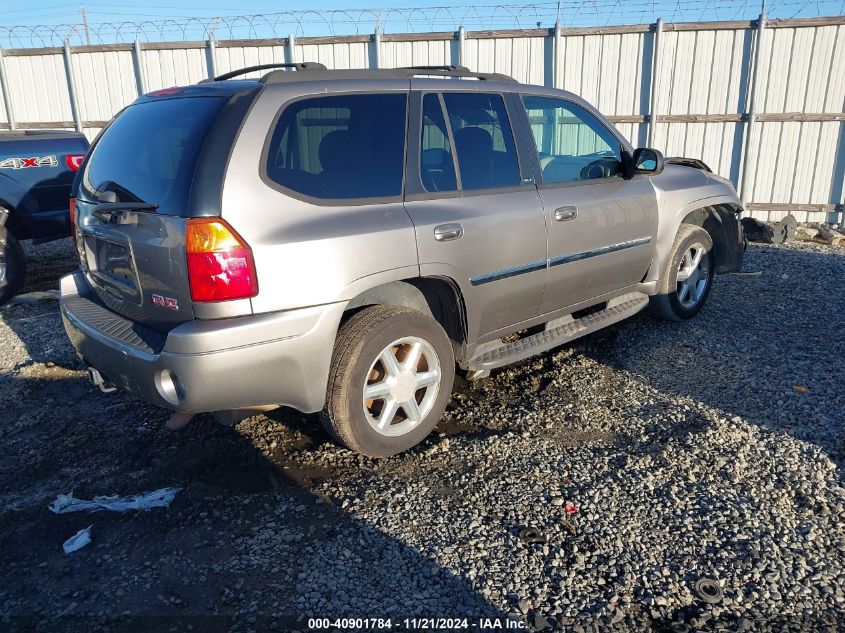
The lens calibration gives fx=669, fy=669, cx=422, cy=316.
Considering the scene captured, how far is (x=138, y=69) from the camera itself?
12.0 m

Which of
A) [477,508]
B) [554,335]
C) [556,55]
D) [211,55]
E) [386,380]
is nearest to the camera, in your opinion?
[477,508]

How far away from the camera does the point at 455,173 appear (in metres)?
3.83

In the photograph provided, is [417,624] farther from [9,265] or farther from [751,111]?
[751,111]

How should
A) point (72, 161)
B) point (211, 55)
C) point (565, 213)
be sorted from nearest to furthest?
point (565, 213) < point (72, 161) < point (211, 55)

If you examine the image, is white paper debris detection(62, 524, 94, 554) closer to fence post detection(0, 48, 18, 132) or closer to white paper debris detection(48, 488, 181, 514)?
white paper debris detection(48, 488, 181, 514)

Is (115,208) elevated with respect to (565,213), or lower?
elevated

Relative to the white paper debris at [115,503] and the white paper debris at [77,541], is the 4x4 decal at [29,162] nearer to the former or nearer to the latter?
the white paper debris at [115,503]

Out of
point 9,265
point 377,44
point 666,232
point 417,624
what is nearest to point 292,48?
point 377,44

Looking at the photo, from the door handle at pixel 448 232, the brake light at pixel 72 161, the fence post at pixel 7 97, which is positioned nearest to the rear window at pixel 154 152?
the door handle at pixel 448 232

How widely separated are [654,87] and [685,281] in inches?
248

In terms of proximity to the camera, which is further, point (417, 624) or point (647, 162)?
point (647, 162)

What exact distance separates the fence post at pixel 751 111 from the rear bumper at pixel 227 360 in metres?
9.14

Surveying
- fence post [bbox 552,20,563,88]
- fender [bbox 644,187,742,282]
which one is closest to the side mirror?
fender [bbox 644,187,742,282]

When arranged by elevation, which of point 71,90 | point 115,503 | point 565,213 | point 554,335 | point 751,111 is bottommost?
point 115,503
